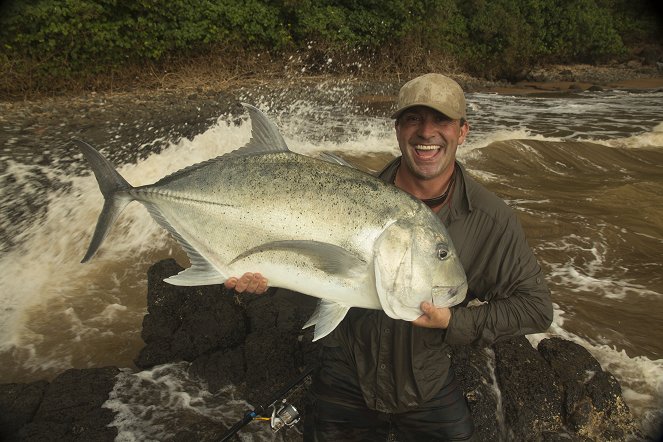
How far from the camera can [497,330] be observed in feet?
8.27

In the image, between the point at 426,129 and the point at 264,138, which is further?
the point at 426,129

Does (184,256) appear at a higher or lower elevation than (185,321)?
lower

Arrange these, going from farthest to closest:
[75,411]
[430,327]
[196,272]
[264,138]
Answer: [75,411] → [196,272] → [264,138] → [430,327]

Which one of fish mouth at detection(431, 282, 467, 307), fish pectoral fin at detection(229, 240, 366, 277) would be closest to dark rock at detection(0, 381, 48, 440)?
fish pectoral fin at detection(229, 240, 366, 277)

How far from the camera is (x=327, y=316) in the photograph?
7.75 ft

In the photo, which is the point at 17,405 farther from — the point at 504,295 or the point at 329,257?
the point at 504,295

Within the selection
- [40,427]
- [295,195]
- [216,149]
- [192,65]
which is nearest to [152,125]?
[216,149]

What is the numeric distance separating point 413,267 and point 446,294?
0.22 metres

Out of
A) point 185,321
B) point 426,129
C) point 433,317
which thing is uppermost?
point 426,129

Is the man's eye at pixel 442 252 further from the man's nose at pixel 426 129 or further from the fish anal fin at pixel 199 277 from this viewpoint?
the fish anal fin at pixel 199 277

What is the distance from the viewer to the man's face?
8.80 feet

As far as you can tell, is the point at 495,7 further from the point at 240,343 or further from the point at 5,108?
the point at 240,343

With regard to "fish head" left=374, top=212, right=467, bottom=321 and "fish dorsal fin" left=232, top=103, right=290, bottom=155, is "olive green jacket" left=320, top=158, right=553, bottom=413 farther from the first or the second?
"fish dorsal fin" left=232, top=103, right=290, bottom=155

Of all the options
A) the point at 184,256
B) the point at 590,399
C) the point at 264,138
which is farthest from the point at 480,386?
the point at 184,256
